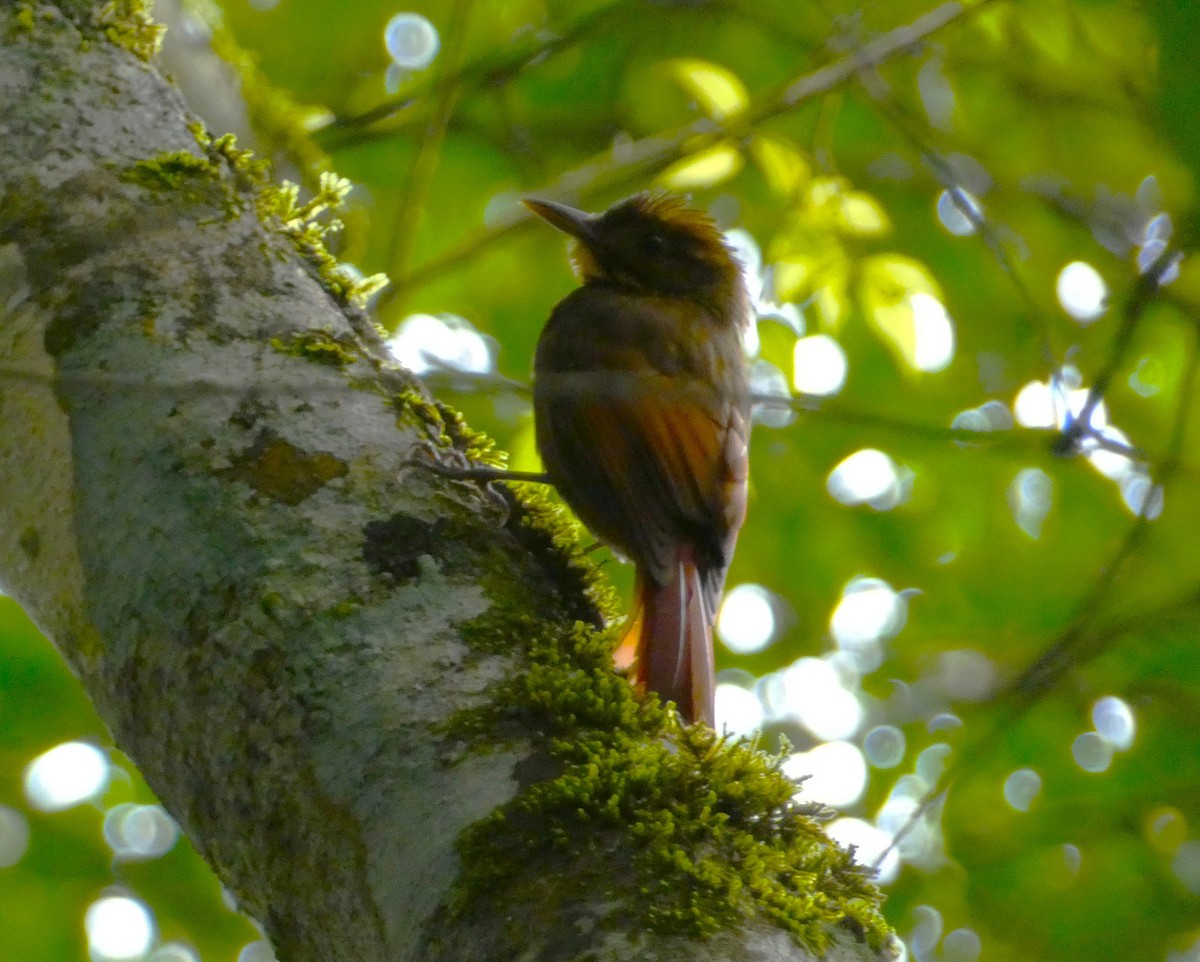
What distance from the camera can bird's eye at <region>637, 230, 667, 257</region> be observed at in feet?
14.3

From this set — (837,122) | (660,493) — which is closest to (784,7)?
(837,122)

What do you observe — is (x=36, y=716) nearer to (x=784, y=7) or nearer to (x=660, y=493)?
(x=660, y=493)

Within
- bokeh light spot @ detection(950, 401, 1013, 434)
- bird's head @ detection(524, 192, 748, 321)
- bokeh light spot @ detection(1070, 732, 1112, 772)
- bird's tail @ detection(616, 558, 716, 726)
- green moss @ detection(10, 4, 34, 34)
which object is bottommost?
bokeh light spot @ detection(1070, 732, 1112, 772)

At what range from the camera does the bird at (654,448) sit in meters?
2.90

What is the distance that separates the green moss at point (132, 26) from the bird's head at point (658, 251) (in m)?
1.83

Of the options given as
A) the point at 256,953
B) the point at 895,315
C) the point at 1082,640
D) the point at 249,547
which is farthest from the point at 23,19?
the point at 256,953

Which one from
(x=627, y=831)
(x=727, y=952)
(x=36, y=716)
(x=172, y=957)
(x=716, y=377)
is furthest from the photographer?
(x=172, y=957)

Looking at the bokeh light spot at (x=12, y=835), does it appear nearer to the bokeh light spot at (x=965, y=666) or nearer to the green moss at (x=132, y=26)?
the green moss at (x=132, y=26)

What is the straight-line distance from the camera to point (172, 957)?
4.89 m

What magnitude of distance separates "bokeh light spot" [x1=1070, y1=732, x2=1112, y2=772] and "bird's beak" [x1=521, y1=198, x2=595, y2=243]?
2.72 m

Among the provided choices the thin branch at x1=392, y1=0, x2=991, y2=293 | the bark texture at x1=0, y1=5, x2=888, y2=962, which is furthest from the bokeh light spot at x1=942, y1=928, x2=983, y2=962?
the bark texture at x1=0, y1=5, x2=888, y2=962

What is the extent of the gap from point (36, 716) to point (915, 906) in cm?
317

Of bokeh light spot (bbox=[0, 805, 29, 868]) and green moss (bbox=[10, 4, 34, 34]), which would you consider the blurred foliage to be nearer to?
bokeh light spot (bbox=[0, 805, 29, 868])

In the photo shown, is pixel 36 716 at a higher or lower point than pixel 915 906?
higher
